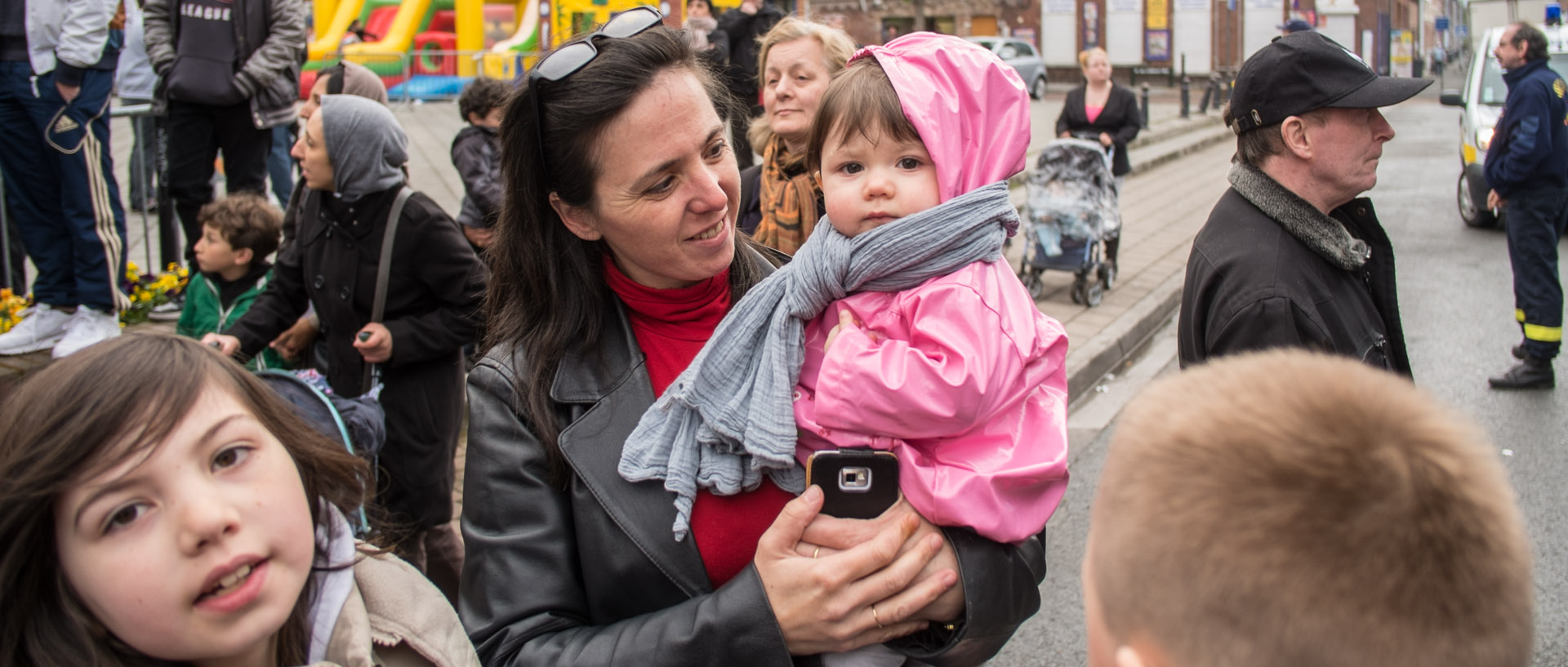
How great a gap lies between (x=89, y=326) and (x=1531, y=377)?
7964 mm

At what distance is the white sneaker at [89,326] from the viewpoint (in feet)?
17.3

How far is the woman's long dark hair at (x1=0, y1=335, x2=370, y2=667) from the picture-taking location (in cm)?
137

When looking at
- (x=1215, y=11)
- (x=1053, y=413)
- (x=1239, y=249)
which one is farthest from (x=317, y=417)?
(x=1215, y=11)

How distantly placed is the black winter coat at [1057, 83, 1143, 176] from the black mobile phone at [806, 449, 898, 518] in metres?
8.68

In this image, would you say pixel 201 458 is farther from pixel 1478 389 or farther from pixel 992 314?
pixel 1478 389

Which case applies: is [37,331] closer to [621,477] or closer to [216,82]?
[216,82]

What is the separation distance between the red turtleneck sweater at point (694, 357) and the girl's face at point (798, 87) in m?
2.55

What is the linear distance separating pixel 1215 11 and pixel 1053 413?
44.7 meters

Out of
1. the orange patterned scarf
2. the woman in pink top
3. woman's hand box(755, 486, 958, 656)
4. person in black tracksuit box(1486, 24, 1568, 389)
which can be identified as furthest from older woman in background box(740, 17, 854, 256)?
the woman in pink top

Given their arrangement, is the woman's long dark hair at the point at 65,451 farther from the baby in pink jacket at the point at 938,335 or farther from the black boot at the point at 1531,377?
the black boot at the point at 1531,377

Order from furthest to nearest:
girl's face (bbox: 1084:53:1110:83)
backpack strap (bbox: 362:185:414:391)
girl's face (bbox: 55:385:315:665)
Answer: girl's face (bbox: 1084:53:1110:83) → backpack strap (bbox: 362:185:414:391) → girl's face (bbox: 55:385:315:665)

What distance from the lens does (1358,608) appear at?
0.91 metres

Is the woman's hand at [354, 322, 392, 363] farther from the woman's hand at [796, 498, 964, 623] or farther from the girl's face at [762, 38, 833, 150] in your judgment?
the woman's hand at [796, 498, 964, 623]

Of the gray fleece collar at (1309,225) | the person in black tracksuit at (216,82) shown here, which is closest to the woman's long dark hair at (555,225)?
the gray fleece collar at (1309,225)
